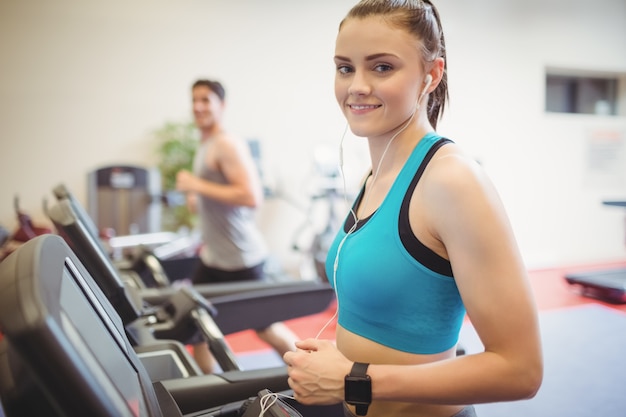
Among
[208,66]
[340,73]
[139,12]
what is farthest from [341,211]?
[340,73]

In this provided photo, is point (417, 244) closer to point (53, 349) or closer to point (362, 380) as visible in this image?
point (362, 380)

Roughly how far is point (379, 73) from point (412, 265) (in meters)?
0.34

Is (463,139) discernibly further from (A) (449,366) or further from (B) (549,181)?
(A) (449,366)

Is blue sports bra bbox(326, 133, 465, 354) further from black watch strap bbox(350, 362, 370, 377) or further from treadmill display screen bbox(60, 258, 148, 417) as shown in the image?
treadmill display screen bbox(60, 258, 148, 417)

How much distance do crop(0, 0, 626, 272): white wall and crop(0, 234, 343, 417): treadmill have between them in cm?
485

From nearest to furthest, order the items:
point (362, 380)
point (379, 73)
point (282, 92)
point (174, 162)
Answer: point (362, 380) < point (379, 73) < point (174, 162) < point (282, 92)

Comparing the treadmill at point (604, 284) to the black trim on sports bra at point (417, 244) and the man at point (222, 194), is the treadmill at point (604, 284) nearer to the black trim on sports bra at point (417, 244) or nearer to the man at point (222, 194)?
the man at point (222, 194)

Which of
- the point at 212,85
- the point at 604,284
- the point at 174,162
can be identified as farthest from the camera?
the point at 174,162

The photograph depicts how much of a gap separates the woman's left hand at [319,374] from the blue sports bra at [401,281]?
12 centimetres

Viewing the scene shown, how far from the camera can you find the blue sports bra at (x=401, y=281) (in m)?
0.84

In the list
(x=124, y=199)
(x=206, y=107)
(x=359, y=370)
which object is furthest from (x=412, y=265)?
(x=124, y=199)

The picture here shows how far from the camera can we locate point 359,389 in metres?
0.79

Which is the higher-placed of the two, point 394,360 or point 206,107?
point 206,107

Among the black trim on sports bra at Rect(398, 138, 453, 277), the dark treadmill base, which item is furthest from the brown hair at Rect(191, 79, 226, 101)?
the dark treadmill base
